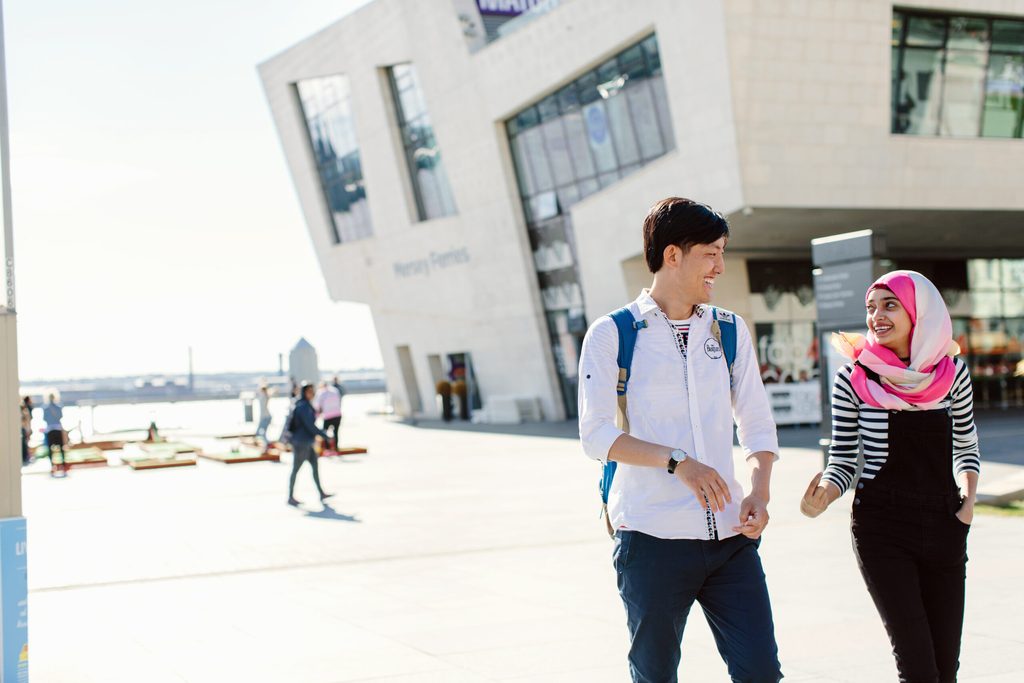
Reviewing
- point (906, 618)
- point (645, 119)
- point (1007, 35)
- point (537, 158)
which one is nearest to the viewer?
point (906, 618)

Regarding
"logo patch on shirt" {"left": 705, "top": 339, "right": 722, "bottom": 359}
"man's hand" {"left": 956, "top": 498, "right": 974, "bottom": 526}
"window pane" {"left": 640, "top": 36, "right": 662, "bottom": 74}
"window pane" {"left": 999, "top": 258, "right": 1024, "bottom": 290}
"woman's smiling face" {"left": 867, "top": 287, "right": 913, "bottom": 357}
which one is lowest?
"window pane" {"left": 999, "top": 258, "right": 1024, "bottom": 290}

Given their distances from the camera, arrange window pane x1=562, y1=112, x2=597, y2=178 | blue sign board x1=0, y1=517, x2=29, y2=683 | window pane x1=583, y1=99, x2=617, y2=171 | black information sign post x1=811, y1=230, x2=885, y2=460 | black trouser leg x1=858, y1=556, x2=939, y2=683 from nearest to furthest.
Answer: black trouser leg x1=858, y1=556, x2=939, y2=683, blue sign board x1=0, y1=517, x2=29, y2=683, black information sign post x1=811, y1=230, x2=885, y2=460, window pane x1=583, y1=99, x2=617, y2=171, window pane x1=562, y1=112, x2=597, y2=178

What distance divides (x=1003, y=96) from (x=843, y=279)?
46.6 ft

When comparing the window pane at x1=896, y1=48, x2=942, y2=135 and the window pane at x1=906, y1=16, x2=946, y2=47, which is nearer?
the window pane at x1=906, y1=16, x2=946, y2=47

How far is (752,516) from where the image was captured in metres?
3.46

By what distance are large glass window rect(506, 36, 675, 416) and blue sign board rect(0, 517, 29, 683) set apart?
22934mm

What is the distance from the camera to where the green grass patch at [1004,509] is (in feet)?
36.7

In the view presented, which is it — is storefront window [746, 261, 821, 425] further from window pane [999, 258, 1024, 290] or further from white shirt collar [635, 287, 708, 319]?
white shirt collar [635, 287, 708, 319]

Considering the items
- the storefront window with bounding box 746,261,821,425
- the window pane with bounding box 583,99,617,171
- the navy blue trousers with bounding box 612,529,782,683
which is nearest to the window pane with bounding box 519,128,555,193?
the window pane with bounding box 583,99,617,171

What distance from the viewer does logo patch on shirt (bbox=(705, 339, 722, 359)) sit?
364 cm

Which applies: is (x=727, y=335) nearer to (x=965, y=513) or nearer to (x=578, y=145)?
(x=965, y=513)

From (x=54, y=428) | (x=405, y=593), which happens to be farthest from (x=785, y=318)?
(x=405, y=593)

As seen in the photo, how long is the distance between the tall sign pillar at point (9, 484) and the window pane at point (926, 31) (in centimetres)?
2288

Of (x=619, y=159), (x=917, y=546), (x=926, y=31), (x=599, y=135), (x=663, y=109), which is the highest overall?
(x=926, y=31)
